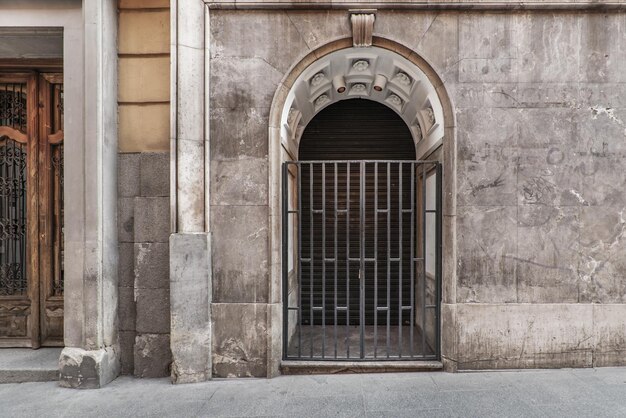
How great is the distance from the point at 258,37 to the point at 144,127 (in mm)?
2340

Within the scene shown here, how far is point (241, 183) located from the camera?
5.58m

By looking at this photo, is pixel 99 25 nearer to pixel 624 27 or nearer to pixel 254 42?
pixel 254 42

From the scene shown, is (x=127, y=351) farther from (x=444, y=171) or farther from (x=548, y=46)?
(x=548, y=46)

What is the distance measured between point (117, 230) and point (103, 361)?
198cm

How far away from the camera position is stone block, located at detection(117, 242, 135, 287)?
5676mm

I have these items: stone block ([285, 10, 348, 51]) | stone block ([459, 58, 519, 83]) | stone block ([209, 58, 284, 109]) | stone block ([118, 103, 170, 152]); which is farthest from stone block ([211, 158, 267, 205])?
stone block ([459, 58, 519, 83])

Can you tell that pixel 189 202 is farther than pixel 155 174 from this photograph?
No

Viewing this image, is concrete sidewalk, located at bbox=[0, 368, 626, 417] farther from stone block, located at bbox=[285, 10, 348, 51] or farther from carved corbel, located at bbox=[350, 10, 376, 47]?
carved corbel, located at bbox=[350, 10, 376, 47]

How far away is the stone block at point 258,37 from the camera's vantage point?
221 inches

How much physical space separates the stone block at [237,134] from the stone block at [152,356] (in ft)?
9.94

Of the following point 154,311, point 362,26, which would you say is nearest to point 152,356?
point 154,311

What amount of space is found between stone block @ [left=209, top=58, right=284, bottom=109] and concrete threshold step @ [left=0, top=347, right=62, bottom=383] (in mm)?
4875

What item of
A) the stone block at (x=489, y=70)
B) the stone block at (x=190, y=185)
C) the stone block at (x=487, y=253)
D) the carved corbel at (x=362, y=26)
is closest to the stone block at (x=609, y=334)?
the stone block at (x=487, y=253)

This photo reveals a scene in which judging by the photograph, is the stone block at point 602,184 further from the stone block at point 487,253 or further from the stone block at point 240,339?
the stone block at point 240,339
